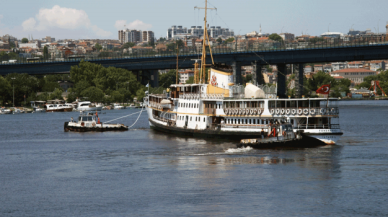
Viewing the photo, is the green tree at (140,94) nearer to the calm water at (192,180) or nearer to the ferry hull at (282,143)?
the calm water at (192,180)

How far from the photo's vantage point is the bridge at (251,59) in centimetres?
13975

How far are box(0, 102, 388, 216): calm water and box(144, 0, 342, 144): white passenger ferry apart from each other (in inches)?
82.5

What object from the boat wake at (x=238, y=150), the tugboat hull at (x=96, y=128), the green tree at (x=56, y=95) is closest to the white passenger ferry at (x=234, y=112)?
the boat wake at (x=238, y=150)

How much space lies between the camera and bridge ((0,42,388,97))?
140m

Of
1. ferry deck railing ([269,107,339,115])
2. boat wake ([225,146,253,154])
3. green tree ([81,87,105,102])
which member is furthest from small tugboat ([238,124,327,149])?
green tree ([81,87,105,102])

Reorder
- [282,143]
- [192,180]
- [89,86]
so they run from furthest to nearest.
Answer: [89,86] < [282,143] < [192,180]

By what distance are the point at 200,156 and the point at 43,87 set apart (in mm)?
148835

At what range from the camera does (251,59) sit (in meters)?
159

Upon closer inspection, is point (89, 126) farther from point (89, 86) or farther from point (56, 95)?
point (56, 95)

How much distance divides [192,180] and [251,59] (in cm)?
11721

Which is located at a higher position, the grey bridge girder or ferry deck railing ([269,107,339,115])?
the grey bridge girder

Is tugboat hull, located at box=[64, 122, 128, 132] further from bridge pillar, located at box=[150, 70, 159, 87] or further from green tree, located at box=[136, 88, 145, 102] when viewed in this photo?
bridge pillar, located at box=[150, 70, 159, 87]

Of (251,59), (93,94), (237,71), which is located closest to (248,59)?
(251,59)

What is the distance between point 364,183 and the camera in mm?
42875
